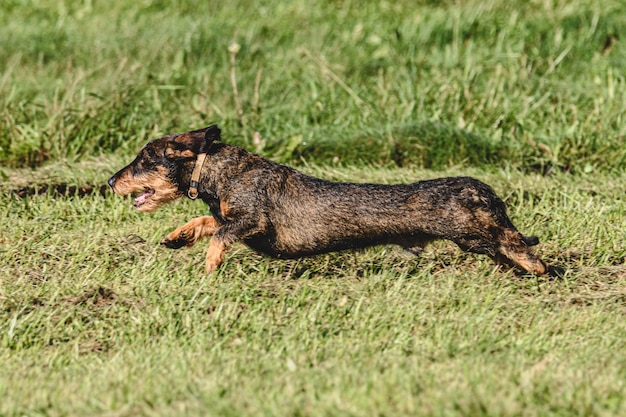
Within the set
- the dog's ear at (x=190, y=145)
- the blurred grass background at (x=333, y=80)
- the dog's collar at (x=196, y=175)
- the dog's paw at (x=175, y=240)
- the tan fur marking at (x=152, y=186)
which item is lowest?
the blurred grass background at (x=333, y=80)

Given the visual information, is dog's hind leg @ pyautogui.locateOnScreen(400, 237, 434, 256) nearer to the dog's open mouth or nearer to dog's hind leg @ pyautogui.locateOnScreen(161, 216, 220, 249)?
dog's hind leg @ pyautogui.locateOnScreen(161, 216, 220, 249)

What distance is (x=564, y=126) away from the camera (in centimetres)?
883

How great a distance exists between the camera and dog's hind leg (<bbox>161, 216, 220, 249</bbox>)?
6137mm

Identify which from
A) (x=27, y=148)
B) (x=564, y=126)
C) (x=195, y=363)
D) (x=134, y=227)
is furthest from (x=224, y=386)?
(x=564, y=126)

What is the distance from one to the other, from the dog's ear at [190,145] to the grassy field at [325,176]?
661 millimetres

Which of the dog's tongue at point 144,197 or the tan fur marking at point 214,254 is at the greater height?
the dog's tongue at point 144,197

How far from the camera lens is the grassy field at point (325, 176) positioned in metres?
4.56

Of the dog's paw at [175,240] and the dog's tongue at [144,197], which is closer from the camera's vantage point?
the dog's paw at [175,240]

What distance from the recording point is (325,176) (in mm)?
7996

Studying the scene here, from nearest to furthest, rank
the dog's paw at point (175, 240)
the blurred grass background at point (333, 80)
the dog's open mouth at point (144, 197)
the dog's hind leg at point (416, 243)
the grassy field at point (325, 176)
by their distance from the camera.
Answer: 1. the grassy field at point (325, 176)
2. the dog's hind leg at point (416, 243)
3. the dog's paw at point (175, 240)
4. the dog's open mouth at point (144, 197)
5. the blurred grass background at point (333, 80)

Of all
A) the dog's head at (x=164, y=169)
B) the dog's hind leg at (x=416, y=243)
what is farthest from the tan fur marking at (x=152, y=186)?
the dog's hind leg at (x=416, y=243)

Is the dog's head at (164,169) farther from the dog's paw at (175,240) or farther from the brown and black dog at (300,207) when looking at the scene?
the dog's paw at (175,240)

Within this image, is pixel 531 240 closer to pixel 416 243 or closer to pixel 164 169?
pixel 416 243

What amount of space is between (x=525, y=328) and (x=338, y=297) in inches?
40.9
